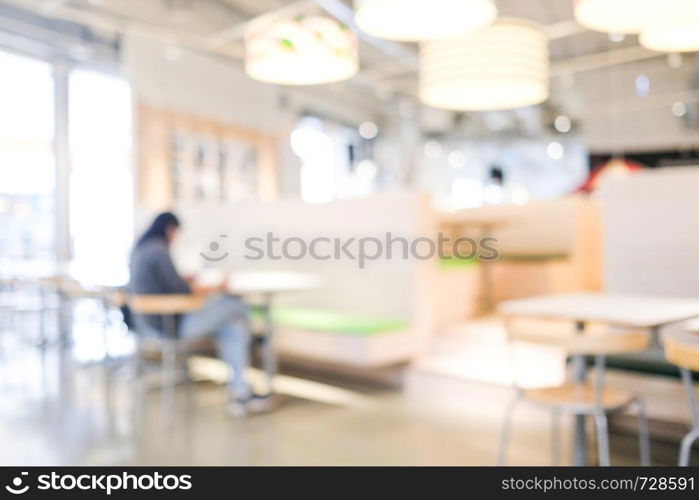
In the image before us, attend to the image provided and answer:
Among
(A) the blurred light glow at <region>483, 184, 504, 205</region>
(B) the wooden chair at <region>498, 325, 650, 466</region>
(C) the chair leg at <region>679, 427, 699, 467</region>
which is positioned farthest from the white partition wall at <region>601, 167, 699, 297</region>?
(A) the blurred light glow at <region>483, 184, 504, 205</region>

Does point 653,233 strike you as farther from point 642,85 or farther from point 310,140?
point 310,140

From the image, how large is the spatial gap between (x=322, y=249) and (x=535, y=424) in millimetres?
2325

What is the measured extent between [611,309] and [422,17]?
141cm

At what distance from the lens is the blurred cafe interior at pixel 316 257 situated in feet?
8.84

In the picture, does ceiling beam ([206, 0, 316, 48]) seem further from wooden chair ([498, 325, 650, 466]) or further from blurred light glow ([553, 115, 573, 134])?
blurred light glow ([553, 115, 573, 134])

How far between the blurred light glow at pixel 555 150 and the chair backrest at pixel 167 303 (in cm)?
1255

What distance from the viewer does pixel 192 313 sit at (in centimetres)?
402

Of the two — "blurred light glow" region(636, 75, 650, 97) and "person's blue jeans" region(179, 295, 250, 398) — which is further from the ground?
"blurred light glow" region(636, 75, 650, 97)

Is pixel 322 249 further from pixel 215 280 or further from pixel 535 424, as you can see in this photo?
pixel 535 424

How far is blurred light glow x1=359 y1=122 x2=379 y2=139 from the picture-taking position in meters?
12.4

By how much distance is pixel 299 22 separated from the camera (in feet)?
8.73

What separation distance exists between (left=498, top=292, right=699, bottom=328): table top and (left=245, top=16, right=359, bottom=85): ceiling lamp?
4.16ft

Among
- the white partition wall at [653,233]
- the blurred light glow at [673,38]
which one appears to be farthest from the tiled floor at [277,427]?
the blurred light glow at [673,38]
